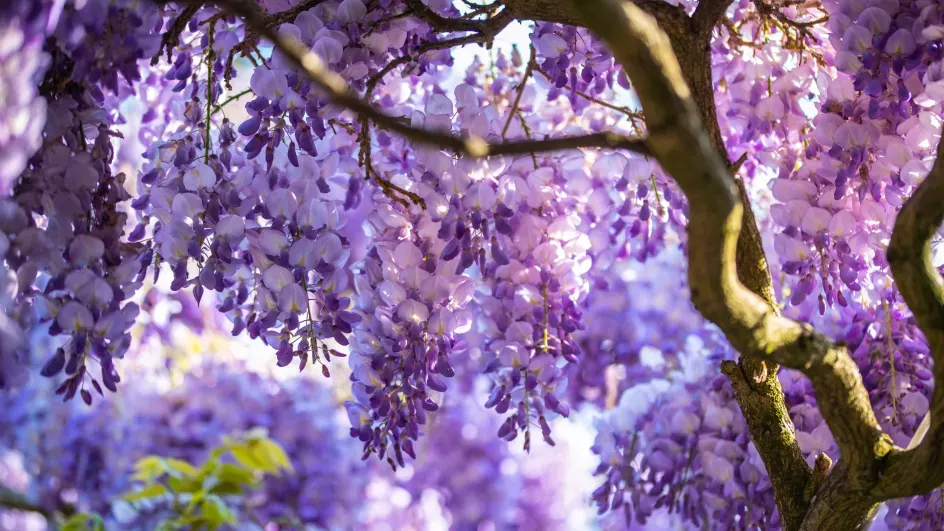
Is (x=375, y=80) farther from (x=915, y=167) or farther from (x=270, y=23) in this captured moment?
(x=915, y=167)

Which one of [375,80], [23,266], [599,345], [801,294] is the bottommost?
[801,294]

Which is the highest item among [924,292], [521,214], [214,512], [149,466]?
[521,214]

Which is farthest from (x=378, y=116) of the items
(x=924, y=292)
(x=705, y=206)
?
(x=924, y=292)

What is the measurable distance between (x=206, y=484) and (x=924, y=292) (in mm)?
952

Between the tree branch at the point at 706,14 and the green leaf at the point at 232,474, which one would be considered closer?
the tree branch at the point at 706,14

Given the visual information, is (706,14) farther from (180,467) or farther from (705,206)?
(180,467)

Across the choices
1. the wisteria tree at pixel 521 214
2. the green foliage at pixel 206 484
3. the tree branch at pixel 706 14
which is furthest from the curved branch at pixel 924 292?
the green foliage at pixel 206 484

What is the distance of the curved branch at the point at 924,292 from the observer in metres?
0.81

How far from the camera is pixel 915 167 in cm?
108

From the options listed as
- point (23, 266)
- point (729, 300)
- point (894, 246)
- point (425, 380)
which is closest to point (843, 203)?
point (894, 246)

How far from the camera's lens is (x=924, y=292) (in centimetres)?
84

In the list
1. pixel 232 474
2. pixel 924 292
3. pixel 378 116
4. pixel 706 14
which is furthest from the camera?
pixel 232 474

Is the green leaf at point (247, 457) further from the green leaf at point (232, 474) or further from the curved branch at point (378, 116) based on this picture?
the curved branch at point (378, 116)

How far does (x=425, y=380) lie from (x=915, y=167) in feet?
2.19
